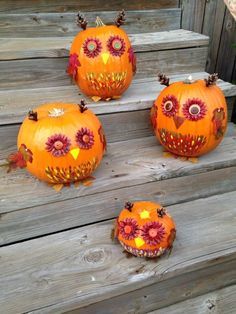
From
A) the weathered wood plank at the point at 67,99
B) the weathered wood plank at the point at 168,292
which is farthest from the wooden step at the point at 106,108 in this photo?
the weathered wood plank at the point at 168,292

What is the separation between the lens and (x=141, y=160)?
151 cm

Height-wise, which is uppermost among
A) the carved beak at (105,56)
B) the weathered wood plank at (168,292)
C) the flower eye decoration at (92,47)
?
the flower eye decoration at (92,47)

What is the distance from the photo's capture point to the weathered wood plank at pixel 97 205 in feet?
4.20

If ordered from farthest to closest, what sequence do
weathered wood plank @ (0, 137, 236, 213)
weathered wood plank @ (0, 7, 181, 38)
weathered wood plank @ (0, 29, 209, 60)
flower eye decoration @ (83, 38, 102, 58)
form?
weathered wood plank @ (0, 7, 181, 38) < weathered wood plank @ (0, 29, 209, 60) < flower eye decoration @ (83, 38, 102, 58) < weathered wood plank @ (0, 137, 236, 213)

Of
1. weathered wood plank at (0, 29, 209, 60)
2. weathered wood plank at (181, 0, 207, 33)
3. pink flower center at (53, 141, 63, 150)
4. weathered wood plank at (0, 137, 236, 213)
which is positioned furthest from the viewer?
weathered wood plank at (181, 0, 207, 33)

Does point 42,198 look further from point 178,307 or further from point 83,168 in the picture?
point 178,307

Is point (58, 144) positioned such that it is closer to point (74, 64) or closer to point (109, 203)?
point (109, 203)

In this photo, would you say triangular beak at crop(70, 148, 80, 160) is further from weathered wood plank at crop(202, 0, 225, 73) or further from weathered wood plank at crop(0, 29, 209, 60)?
weathered wood plank at crop(202, 0, 225, 73)

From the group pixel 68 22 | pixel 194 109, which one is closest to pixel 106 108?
pixel 194 109

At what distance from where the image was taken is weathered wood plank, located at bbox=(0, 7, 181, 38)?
1939mm

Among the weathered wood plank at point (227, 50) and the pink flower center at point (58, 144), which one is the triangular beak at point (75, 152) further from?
the weathered wood plank at point (227, 50)

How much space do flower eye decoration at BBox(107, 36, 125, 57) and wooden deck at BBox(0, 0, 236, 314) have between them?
241 mm

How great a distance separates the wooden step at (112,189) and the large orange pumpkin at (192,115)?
0.13 meters

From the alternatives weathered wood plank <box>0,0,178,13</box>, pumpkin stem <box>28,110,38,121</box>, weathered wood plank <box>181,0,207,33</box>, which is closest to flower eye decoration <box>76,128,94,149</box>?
pumpkin stem <box>28,110,38,121</box>
